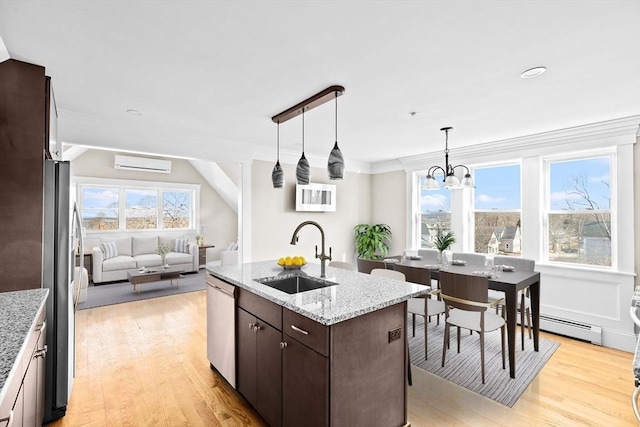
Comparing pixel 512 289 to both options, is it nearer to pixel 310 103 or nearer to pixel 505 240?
pixel 505 240

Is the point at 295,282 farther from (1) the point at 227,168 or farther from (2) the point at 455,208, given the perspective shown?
(1) the point at 227,168

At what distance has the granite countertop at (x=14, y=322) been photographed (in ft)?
3.43

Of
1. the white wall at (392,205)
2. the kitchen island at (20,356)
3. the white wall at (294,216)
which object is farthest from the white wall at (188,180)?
the kitchen island at (20,356)

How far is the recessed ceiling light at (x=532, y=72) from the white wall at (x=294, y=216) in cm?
353

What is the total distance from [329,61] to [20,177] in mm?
2124

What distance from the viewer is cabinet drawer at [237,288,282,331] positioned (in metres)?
1.89

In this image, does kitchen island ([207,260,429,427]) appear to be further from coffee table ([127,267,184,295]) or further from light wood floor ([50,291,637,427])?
coffee table ([127,267,184,295])

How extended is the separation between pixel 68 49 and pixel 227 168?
5739 mm

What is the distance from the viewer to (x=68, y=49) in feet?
6.39

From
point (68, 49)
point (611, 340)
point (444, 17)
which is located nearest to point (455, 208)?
point (611, 340)

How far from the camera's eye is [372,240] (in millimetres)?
5906

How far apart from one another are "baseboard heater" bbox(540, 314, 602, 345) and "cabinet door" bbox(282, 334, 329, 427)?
3.66 m

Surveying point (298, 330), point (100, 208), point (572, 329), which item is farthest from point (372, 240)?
point (100, 208)

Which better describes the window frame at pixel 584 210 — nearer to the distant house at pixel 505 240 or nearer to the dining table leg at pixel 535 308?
the distant house at pixel 505 240
